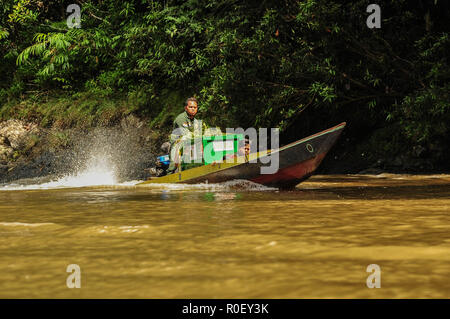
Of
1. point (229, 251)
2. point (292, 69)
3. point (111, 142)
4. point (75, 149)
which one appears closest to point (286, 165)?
point (292, 69)

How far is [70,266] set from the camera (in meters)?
2.35

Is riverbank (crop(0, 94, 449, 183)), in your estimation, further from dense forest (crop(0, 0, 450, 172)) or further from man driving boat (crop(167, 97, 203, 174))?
man driving boat (crop(167, 97, 203, 174))

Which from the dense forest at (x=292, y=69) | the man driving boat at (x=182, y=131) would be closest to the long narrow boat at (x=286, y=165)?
the man driving boat at (x=182, y=131)

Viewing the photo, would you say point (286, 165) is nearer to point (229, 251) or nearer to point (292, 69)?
point (292, 69)

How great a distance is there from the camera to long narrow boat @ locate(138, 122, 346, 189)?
698 centimetres

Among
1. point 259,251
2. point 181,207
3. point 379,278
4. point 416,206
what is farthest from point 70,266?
point 416,206

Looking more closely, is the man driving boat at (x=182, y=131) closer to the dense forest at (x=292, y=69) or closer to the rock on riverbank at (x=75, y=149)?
the dense forest at (x=292, y=69)

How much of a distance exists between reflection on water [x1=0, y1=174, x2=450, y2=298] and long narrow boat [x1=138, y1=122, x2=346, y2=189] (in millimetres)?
2447

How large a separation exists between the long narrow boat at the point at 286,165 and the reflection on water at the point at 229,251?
2447mm

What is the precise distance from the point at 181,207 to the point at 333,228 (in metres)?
1.82

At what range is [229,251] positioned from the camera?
2.66 meters

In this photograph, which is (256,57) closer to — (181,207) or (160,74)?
(160,74)

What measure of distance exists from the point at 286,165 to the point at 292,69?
12.1ft

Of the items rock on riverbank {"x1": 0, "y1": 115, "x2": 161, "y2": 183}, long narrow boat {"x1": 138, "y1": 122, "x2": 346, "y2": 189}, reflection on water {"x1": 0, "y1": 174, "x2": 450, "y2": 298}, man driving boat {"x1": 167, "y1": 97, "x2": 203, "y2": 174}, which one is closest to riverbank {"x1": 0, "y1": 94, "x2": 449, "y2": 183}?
→ rock on riverbank {"x1": 0, "y1": 115, "x2": 161, "y2": 183}
